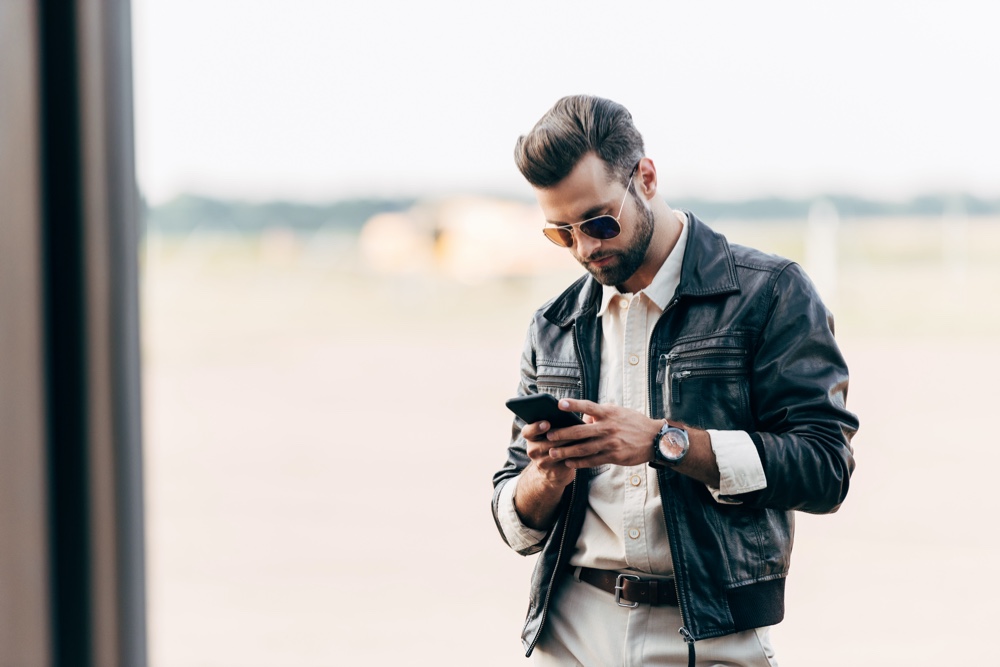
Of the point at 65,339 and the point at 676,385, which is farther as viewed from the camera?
the point at 676,385

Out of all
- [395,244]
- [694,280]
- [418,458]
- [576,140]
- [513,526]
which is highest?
[395,244]

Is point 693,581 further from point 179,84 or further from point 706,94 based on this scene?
point 179,84

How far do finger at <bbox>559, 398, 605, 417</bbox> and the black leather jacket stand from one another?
0.52 feet

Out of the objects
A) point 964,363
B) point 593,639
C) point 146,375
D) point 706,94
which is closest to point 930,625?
point 593,639

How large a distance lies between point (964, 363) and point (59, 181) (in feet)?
35.9

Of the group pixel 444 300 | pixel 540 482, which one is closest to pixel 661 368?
pixel 540 482

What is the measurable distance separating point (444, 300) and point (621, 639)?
13796 millimetres

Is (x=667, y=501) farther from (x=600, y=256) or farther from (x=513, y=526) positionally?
(x=600, y=256)

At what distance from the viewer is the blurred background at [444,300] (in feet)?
16.7

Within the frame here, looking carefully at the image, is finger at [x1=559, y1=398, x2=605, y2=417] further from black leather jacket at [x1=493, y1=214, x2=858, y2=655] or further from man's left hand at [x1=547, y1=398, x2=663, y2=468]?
black leather jacket at [x1=493, y1=214, x2=858, y2=655]

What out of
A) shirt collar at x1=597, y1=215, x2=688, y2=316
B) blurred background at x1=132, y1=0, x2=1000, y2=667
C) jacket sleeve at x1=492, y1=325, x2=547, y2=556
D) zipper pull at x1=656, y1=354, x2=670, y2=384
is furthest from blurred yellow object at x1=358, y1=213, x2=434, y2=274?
zipper pull at x1=656, y1=354, x2=670, y2=384

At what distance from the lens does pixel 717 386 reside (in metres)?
1.39

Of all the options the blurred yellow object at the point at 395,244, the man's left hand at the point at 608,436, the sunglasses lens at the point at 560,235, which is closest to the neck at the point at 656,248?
the sunglasses lens at the point at 560,235

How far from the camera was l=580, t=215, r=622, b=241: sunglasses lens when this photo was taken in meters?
1.46
